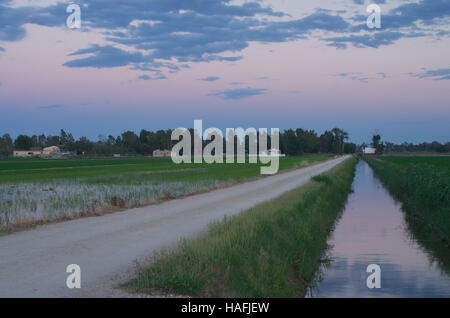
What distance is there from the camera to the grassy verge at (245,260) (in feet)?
27.7

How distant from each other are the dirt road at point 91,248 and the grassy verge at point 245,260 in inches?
30.2

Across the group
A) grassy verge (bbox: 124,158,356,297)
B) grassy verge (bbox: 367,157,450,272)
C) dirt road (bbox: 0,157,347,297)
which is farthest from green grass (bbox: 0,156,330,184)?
grassy verge (bbox: 124,158,356,297)

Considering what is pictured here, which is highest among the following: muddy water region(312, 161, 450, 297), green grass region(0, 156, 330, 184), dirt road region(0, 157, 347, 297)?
dirt road region(0, 157, 347, 297)

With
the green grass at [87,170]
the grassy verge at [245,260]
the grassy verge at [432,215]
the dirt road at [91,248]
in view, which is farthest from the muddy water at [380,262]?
the green grass at [87,170]

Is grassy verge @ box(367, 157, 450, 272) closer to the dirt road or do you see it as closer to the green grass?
the dirt road

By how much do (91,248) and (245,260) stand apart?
3.86m

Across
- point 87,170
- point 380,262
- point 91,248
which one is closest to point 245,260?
point 91,248

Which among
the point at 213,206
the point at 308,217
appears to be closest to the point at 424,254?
the point at 308,217

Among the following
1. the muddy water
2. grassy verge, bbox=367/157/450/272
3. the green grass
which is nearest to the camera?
the muddy water

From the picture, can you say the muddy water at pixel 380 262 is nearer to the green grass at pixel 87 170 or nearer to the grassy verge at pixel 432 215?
the grassy verge at pixel 432 215

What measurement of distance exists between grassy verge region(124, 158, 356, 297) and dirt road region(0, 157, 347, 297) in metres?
0.77

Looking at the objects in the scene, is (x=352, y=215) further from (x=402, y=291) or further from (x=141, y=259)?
(x=141, y=259)

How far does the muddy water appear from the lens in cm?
1285

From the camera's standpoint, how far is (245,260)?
10391 mm
